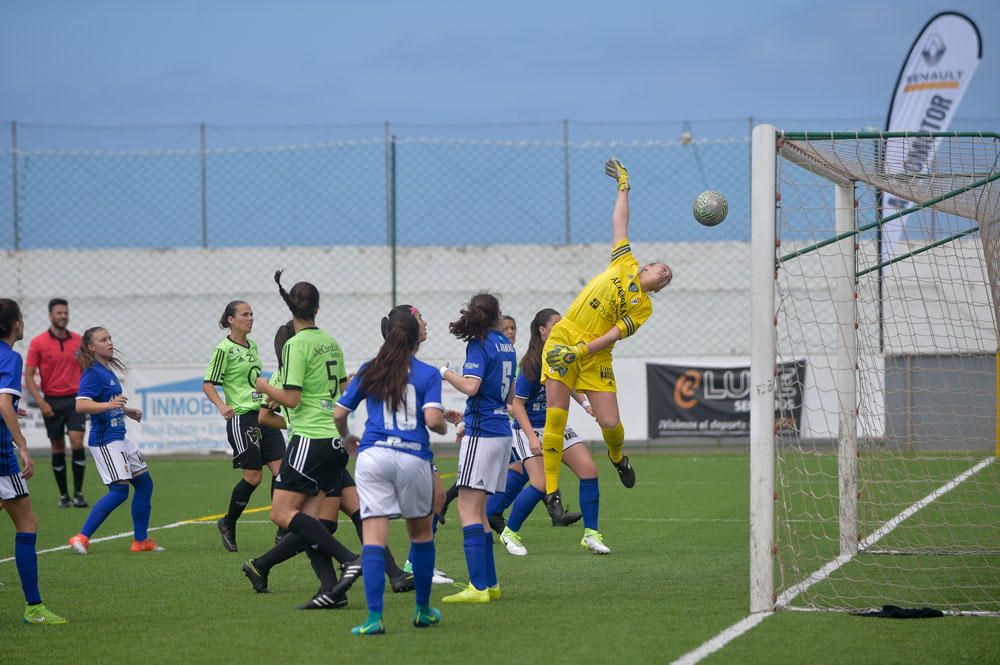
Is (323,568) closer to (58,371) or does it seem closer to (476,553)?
(476,553)

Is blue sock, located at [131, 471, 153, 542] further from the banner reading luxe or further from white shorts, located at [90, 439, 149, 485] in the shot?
the banner reading luxe

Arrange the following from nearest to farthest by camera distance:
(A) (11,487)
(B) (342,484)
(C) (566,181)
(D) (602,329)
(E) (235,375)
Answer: (A) (11,487)
(B) (342,484)
(D) (602,329)
(E) (235,375)
(C) (566,181)

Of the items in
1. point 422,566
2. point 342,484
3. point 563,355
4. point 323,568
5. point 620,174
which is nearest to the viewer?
point 422,566

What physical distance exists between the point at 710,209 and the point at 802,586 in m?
2.69

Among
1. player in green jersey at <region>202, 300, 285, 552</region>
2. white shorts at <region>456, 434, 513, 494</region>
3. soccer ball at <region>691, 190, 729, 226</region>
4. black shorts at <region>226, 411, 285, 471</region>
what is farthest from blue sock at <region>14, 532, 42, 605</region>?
soccer ball at <region>691, 190, 729, 226</region>

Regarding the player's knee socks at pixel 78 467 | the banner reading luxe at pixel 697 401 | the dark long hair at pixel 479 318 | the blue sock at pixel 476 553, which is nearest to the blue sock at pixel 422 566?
the blue sock at pixel 476 553

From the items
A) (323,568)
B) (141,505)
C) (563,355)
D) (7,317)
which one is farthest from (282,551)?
(141,505)

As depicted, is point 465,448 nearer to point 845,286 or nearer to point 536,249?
point 845,286

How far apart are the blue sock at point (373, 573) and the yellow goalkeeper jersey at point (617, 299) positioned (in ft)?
10.4

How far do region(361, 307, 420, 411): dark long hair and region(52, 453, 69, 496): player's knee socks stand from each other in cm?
Result: 876

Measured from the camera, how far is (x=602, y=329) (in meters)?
9.18

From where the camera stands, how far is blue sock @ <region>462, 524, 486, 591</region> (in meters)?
7.33

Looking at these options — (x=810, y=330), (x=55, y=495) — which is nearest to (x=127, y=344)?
(x=55, y=495)

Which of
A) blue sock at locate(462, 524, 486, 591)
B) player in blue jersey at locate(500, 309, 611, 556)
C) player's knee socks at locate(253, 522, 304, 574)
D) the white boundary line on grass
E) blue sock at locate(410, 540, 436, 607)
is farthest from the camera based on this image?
player in blue jersey at locate(500, 309, 611, 556)
